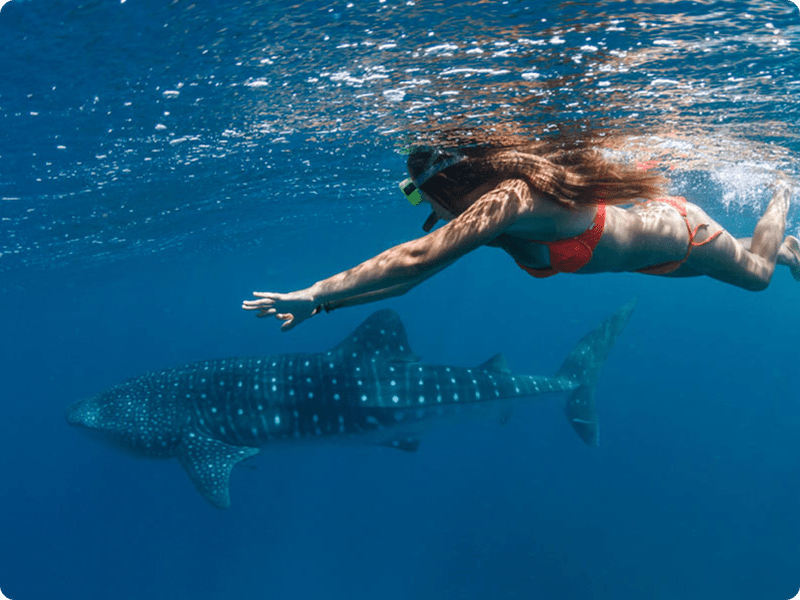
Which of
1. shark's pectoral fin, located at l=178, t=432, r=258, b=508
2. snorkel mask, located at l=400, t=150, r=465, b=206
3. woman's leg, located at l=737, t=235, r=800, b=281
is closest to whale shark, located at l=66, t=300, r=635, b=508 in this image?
shark's pectoral fin, located at l=178, t=432, r=258, b=508

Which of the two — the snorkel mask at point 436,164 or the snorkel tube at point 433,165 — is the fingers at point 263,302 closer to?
the snorkel tube at point 433,165

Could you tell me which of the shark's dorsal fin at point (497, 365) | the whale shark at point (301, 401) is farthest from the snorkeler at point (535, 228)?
the shark's dorsal fin at point (497, 365)

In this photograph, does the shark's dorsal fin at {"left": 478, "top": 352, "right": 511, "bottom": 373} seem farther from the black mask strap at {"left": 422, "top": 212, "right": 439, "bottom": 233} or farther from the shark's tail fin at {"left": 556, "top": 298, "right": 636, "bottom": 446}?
the black mask strap at {"left": 422, "top": 212, "right": 439, "bottom": 233}

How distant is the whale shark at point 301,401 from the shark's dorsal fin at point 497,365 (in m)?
0.02

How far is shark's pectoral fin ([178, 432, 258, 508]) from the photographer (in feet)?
26.8

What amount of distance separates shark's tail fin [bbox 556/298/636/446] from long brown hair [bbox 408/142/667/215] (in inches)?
322

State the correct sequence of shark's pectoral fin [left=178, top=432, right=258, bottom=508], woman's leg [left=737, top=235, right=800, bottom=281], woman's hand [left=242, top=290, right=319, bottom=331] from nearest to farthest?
woman's hand [left=242, top=290, right=319, bottom=331], woman's leg [left=737, top=235, right=800, bottom=281], shark's pectoral fin [left=178, top=432, right=258, bottom=508]

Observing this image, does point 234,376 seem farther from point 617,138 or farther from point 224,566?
point 224,566

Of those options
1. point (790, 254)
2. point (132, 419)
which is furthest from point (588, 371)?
point (132, 419)

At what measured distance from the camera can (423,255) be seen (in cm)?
224

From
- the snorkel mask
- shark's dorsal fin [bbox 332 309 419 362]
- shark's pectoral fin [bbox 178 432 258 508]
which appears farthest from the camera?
shark's dorsal fin [bbox 332 309 419 362]

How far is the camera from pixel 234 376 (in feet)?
29.8

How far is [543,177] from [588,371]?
907 centimetres

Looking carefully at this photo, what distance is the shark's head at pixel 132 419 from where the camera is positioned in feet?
29.5
